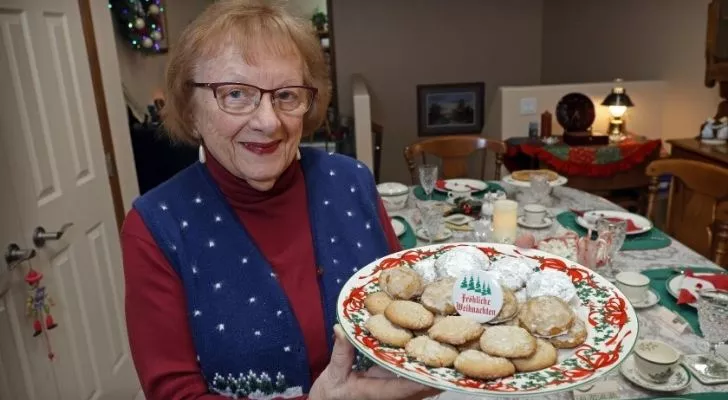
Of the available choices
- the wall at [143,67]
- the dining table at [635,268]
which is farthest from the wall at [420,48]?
the dining table at [635,268]

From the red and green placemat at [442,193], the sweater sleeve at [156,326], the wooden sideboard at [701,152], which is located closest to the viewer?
the sweater sleeve at [156,326]

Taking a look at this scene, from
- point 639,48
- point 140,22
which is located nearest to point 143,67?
point 140,22

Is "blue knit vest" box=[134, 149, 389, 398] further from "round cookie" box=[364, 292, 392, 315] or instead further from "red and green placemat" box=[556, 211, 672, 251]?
"red and green placemat" box=[556, 211, 672, 251]

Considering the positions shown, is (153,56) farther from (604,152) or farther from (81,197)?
(604,152)

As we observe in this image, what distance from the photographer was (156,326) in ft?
2.97

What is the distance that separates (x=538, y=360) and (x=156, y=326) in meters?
0.63

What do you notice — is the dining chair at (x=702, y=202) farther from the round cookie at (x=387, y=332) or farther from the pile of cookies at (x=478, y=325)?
the round cookie at (x=387, y=332)

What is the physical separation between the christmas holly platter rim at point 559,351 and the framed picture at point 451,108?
4.83 metres

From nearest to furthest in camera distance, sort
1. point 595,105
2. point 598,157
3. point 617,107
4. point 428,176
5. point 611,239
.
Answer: point 611,239
point 428,176
point 598,157
point 617,107
point 595,105

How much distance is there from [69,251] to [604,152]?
3.19 m

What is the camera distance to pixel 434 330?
81cm

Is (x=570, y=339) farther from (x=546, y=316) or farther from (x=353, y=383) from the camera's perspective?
(x=353, y=383)

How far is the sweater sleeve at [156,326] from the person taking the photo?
0.90m

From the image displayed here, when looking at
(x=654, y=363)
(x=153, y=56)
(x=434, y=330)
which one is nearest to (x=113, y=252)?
(x=434, y=330)
